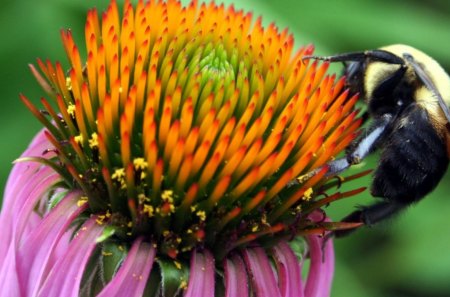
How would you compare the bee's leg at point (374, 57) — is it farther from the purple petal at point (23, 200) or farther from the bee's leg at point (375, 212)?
the purple petal at point (23, 200)

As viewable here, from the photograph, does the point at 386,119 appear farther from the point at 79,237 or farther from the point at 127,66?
the point at 79,237

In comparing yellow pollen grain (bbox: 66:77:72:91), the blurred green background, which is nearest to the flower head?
yellow pollen grain (bbox: 66:77:72:91)

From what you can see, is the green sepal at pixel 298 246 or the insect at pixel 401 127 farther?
the insect at pixel 401 127

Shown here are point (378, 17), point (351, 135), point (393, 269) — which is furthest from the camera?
point (378, 17)

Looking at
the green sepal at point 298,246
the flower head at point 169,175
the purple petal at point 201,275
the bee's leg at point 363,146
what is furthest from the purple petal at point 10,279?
the bee's leg at point 363,146

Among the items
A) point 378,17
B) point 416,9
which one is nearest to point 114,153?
point 378,17
